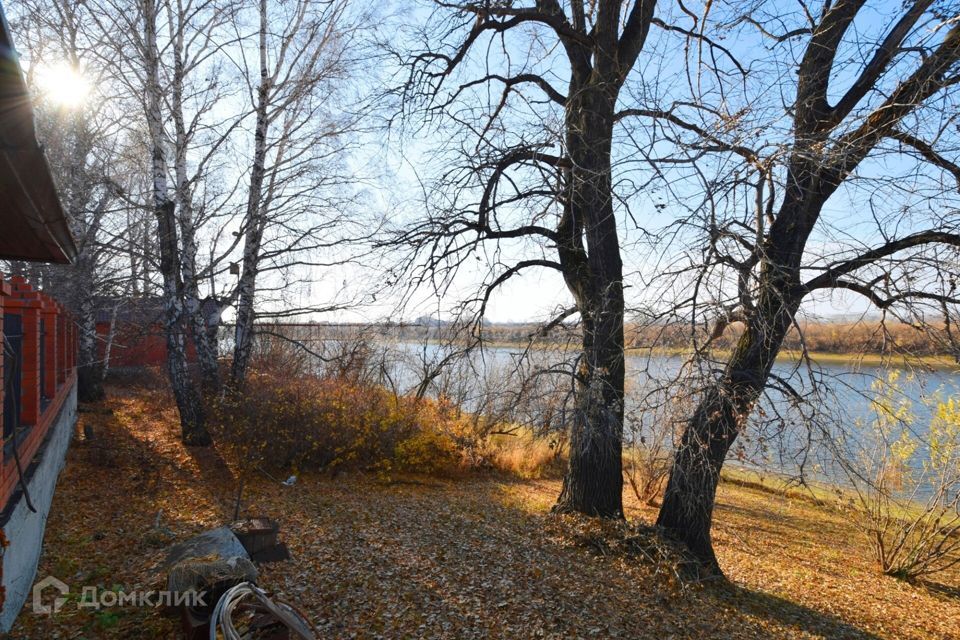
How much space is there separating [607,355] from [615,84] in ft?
10.4

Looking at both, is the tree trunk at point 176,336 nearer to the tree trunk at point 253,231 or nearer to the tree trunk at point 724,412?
the tree trunk at point 253,231

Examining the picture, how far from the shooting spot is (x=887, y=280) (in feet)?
16.8

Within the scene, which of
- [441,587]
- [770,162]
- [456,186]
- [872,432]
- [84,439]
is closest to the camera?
[770,162]

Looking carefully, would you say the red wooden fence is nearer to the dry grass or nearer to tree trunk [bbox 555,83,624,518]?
tree trunk [bbox 555,83,624,518]

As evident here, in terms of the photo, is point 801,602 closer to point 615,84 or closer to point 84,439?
point 615,84

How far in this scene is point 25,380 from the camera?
587 centimetres

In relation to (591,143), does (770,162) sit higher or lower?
lower

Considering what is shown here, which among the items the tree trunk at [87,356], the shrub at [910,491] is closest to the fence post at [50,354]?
the tree trunk at [87,356]

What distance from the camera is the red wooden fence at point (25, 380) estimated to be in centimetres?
457

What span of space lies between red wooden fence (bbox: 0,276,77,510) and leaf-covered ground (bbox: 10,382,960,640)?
95 centimetres

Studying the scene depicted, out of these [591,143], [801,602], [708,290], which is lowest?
[801,602]

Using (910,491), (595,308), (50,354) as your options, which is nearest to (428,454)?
(595,308)

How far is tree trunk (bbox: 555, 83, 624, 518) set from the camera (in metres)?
5.97

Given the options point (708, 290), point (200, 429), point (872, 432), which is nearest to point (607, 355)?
point (708, 290)
